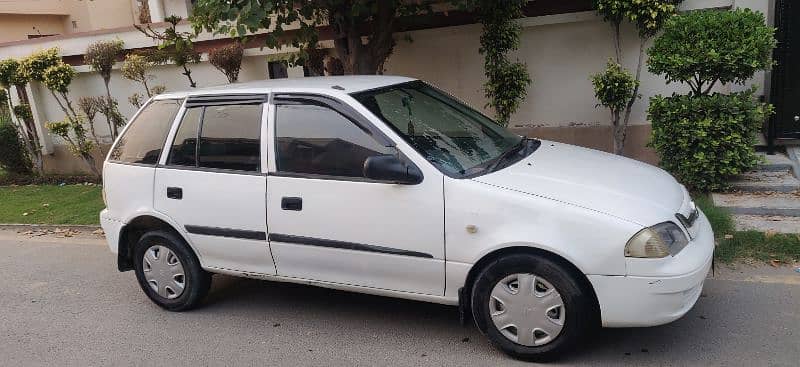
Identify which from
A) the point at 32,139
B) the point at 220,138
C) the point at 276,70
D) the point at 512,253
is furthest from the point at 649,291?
the point at 32,139

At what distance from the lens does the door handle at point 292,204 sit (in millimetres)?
4121

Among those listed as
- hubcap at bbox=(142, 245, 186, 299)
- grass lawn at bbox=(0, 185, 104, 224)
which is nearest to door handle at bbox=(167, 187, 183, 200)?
hubcap at bbox=(142, 245, 186, 299)

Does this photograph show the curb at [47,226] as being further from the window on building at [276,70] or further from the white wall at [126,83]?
the window on building at [276,70]

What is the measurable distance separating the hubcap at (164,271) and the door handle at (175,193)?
1.45 feet

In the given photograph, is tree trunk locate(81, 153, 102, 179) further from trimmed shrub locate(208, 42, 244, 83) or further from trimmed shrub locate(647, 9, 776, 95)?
trimmed shrub locate(647, 9, 776, 95)

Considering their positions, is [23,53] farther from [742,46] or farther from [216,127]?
[742,46]

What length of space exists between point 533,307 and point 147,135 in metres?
3.19

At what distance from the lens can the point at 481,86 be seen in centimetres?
846

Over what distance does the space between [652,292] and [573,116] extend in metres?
4.91

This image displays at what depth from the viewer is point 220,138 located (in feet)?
14.8

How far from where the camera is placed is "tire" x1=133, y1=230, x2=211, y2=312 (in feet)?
15.5

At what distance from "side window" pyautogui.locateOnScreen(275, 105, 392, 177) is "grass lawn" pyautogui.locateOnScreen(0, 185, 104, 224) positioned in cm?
470

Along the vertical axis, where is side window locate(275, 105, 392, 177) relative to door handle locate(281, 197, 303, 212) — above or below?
above

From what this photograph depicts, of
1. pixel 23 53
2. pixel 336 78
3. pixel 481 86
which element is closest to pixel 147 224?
pixel 336 78
